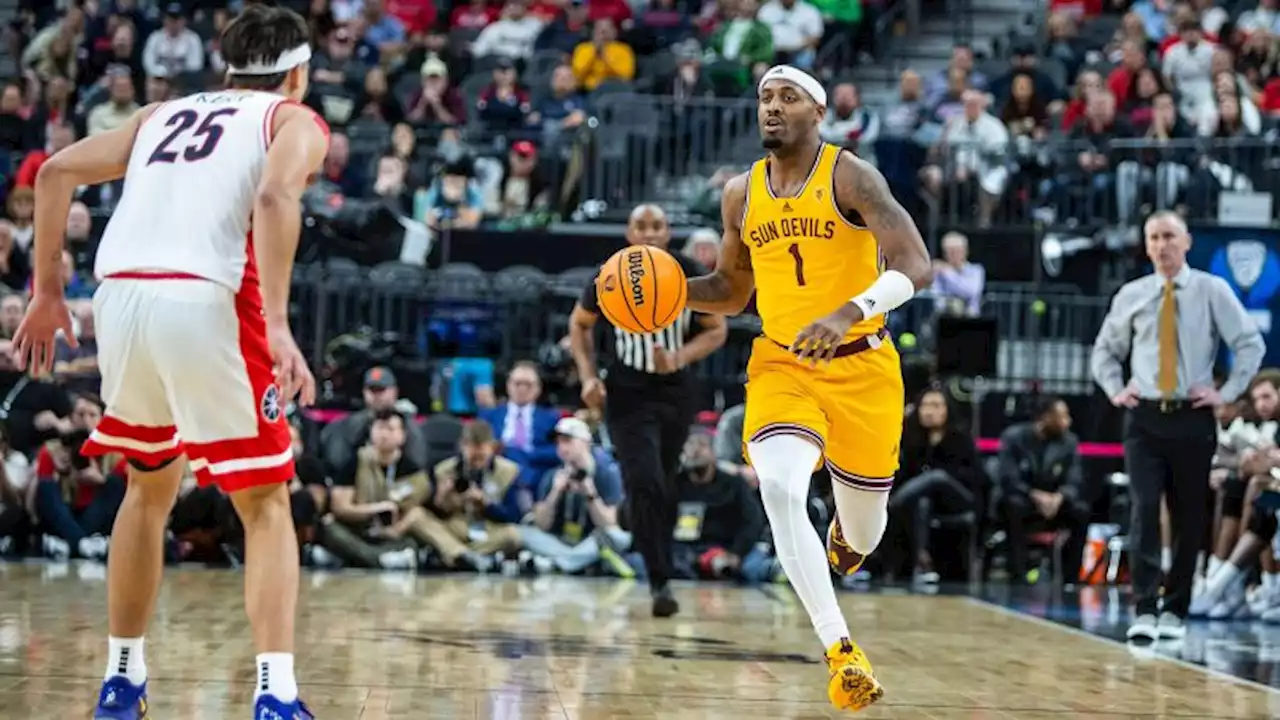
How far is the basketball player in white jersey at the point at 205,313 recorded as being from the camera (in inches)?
181

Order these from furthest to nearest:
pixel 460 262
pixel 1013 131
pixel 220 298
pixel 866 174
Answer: pixel 1013 131, pixel 460 262, pixel 866 174, pixel 220 298

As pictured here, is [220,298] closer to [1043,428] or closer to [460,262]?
[1043,428]

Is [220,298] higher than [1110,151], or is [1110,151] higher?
[1110,151]

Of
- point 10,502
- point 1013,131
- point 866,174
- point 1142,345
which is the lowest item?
point 10,502

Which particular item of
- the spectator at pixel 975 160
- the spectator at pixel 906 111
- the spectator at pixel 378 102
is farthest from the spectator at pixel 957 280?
the spectator at pixel 378 102

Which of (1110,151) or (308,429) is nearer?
(308,429)

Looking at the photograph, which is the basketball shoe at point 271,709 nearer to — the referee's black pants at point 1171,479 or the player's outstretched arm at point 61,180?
the player's outstretched arm at point 61,180

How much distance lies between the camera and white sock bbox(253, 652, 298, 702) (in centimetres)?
456

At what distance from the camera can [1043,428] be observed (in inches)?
508

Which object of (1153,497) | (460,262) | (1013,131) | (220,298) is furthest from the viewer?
(1013,131)

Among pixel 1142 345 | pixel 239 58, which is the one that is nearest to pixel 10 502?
pixel 1142 345

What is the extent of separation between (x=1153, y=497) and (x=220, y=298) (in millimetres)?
5684

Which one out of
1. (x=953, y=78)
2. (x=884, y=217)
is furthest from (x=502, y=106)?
(x=884, y=217)

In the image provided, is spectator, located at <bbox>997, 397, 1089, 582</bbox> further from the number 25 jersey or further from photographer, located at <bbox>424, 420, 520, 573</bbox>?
the number 25 jersey
